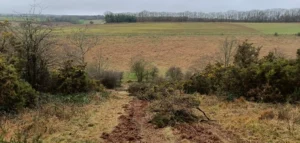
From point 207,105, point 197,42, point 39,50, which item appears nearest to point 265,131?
point 207,105

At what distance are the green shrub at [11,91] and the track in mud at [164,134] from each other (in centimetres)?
517

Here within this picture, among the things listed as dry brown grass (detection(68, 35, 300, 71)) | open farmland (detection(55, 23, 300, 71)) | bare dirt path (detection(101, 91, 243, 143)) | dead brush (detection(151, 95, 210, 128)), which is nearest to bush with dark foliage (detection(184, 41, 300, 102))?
dead brush (detection(151, 95, 210, 128))

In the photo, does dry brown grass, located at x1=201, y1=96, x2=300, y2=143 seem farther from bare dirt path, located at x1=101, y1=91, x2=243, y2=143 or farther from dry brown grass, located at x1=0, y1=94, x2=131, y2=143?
dry brown grass, located at x1=0, y1=94, x2=131, y2=143

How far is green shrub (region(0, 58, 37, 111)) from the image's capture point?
1401 centimetres

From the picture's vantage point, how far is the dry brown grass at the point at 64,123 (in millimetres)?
10703

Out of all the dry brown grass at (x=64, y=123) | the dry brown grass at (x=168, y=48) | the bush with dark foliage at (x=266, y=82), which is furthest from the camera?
the dry brown grass at (x=168, y=48)

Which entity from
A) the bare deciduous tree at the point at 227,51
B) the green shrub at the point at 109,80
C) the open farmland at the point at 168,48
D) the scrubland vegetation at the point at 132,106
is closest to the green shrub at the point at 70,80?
the scrubland vegetation at the point at 132,106

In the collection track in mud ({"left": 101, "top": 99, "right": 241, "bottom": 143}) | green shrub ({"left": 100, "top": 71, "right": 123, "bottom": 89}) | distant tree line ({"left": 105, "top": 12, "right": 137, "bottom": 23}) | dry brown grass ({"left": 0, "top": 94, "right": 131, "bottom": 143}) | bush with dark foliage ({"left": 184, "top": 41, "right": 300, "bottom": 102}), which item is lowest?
green shrub ({"left": 100, "top": 71, "right": 123, "bottom": 89})

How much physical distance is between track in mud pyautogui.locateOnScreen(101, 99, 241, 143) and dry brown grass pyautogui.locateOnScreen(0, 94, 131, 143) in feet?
1.62

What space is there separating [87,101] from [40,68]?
3626 millimetres

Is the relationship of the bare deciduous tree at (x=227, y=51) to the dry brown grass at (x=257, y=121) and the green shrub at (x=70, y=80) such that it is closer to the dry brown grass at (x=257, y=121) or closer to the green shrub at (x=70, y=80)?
the green shrub at (x=70, y=80)

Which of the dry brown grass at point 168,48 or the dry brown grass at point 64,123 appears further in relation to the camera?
the dry brown grass at point 168,48

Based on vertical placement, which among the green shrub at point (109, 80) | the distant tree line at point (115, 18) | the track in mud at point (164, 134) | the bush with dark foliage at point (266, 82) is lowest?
the green shrub at point (109, 80)

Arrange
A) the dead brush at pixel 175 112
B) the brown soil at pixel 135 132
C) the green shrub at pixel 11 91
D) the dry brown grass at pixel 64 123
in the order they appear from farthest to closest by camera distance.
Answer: the green shrub at pixel 11 91 → the dead brush at pixel 175 112 → the dry brown grass at pixel 64 123 → the brown soil at pixel 135 132
